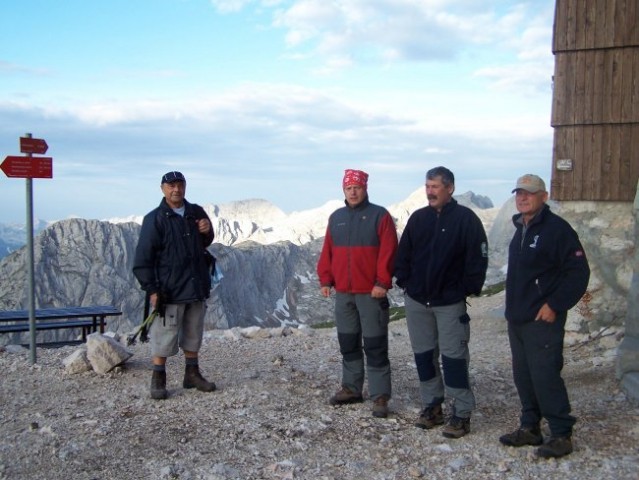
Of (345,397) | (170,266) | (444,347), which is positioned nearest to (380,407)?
(345,397)

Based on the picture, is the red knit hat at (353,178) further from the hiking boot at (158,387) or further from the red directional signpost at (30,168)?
the red directional signpost at (30,168)

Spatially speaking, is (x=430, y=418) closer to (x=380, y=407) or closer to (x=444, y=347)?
(x=380, y=407)

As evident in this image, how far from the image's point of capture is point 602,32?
10.6 meters

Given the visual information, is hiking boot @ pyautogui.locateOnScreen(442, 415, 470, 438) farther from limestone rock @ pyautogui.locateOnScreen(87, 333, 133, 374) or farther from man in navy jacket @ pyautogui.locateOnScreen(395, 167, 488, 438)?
limestone rock @ pyautogui.locateOnScreen(87, 333, 133, 374)

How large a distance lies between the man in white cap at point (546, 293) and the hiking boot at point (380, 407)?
5.32ft

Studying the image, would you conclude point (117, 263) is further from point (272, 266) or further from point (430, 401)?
point (430, 401)

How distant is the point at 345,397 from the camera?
700 centimetres

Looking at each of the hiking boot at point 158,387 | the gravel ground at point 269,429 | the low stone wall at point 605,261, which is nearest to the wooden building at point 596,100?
the low stone wall at point 605,261

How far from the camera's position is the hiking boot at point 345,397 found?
7.00 m

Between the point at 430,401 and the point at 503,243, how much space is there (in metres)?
44.1

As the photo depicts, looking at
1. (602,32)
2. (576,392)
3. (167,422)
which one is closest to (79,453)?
(167,422)

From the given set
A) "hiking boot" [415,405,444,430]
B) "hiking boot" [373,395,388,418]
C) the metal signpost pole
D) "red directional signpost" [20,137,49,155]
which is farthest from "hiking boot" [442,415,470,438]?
"red directional signpost" [20,137,49,155]

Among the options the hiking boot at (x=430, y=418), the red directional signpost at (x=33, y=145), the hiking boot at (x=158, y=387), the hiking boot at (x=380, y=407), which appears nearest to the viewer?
the hiking boot at (x=430, y=418)

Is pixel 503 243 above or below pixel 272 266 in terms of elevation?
above
